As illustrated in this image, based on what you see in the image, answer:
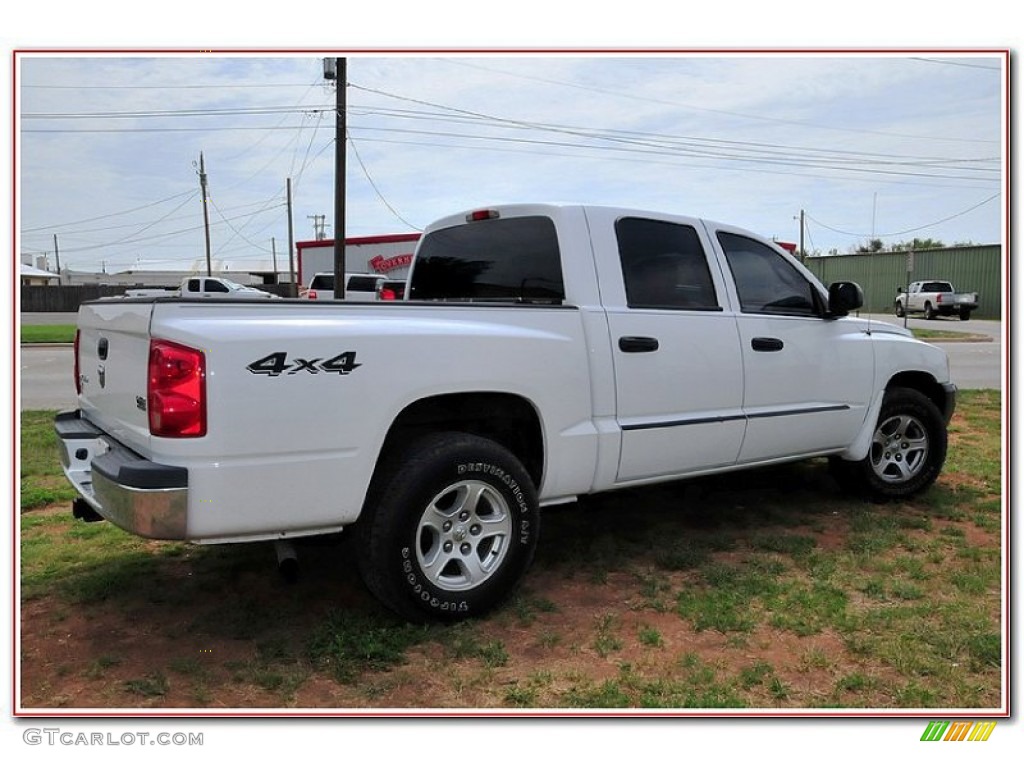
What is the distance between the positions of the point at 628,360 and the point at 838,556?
1.70m

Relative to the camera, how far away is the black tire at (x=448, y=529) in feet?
11.5

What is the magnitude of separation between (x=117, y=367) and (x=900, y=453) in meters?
4.96

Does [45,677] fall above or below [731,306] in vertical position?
below

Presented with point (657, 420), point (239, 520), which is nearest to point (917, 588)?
point (657, 420)

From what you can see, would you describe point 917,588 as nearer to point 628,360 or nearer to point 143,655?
point 628,360

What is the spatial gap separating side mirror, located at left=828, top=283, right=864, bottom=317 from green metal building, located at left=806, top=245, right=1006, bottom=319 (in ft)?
110

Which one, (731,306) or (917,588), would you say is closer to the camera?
(917,588)

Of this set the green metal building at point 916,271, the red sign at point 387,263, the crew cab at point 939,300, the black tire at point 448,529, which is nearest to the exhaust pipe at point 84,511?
the black tire at point 448,529

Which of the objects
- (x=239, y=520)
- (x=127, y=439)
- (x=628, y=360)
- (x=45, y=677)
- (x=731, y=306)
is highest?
(x=731, y=306)

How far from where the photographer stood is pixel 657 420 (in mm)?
4348

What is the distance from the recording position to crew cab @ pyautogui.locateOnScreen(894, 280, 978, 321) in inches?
1363
